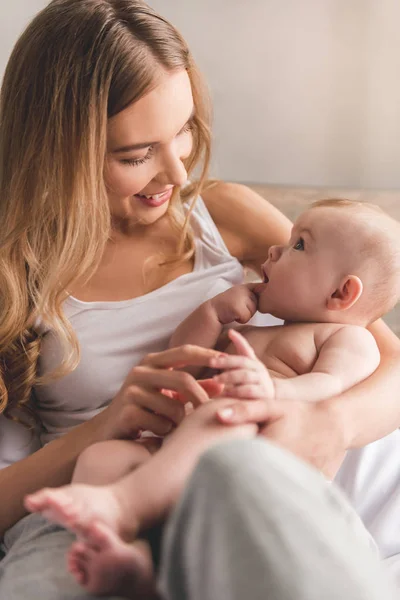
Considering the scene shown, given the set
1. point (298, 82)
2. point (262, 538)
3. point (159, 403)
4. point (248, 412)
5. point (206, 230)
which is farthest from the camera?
point (298, 82)

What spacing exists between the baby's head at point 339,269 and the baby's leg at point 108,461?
403mm

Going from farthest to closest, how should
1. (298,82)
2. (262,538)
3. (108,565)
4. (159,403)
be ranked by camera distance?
1. (298,82)
2. (159,403)
3. (108,565)
4. (262,538)

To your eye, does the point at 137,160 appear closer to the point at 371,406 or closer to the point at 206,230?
the point at 206,230

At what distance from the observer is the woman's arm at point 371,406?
1164mm

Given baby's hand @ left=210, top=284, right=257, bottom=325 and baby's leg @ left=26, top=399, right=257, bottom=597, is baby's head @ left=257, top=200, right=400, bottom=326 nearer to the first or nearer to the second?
baby's hand @ left=210, top=284, right=257, bottom=325

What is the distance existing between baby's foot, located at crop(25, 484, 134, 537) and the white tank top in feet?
1.88

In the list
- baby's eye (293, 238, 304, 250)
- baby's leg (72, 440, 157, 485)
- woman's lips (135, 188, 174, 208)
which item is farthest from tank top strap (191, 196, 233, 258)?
baby's leg (72, 440, 157, 485)

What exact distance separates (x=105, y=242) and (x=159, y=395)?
47cm

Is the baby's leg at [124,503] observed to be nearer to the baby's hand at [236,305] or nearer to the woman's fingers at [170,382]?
the woman's fingers at [170,382]

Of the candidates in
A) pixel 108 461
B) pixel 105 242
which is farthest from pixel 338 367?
pixel 105 242

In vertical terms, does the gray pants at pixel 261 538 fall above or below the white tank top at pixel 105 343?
above

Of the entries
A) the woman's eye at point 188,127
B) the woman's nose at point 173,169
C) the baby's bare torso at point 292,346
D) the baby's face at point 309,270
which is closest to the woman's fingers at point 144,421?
the baby's bare torso at point 292,346

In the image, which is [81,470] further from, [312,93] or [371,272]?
[312,93]

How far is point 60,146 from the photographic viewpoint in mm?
1344
